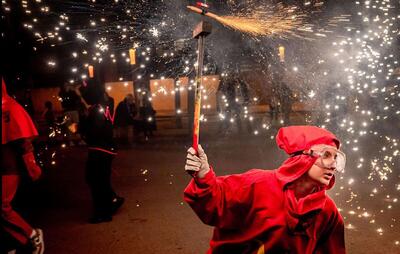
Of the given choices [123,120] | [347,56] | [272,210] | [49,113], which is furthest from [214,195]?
[49,113]

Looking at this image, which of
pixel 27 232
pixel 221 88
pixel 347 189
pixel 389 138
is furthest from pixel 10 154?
pixel 221 88

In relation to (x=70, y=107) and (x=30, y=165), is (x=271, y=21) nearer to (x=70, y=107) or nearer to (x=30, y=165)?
(x=30, y=165)

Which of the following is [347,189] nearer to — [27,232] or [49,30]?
[27,232]

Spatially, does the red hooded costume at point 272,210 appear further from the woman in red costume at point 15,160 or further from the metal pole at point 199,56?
the woman in red costume at point 15,160

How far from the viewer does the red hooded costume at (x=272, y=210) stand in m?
2.34

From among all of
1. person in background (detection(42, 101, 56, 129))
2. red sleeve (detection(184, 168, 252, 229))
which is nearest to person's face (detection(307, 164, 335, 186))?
red sleeve (detection(184, 168, 252, 229))

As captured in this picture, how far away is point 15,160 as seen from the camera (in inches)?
135

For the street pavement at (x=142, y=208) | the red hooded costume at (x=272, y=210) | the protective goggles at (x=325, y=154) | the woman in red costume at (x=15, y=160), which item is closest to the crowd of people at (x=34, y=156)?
the woman in red costume at (x=15, y=160)

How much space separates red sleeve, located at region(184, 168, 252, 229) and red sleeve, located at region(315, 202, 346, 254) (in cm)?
61

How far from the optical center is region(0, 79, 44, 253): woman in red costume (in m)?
3.14

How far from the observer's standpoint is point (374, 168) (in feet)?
27.5

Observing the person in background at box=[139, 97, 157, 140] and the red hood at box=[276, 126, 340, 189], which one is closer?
the red hood at box=[276, 126, 340, 189]

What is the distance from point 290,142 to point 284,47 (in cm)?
906

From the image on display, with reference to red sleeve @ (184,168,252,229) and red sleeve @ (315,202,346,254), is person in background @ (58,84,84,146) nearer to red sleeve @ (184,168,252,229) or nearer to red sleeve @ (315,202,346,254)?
red sleeve @ (184,168,252,229)
